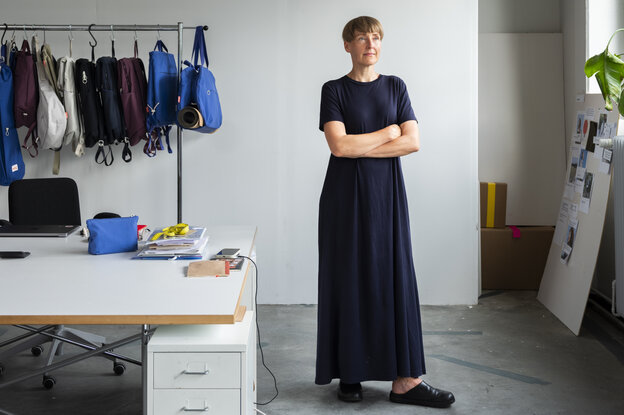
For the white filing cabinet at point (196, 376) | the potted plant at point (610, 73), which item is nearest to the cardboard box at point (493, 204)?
the potted plant at point (610, 73)

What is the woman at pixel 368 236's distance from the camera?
10.3 ft

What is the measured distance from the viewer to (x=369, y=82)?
3.19 m

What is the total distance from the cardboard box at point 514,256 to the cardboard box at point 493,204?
0.22ft

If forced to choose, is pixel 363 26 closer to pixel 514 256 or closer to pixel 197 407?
pixel 197 407

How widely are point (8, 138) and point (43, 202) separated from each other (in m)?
0.87

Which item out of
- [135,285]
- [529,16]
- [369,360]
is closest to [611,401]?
[369,360]

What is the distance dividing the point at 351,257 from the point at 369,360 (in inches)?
19.1

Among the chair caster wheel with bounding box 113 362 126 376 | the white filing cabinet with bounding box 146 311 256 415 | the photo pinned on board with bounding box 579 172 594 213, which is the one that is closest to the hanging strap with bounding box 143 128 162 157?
the chair caster wheel with bounding box 113 362 126 376

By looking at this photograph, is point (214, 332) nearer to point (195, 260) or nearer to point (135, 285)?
point (135, 285)

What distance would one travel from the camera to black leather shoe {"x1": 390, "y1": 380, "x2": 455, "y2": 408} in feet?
10.6

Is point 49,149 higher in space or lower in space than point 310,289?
higher

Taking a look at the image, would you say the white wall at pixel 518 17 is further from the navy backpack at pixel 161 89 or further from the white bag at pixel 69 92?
the white bag at pixel 69 92

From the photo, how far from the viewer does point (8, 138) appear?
15.2ft

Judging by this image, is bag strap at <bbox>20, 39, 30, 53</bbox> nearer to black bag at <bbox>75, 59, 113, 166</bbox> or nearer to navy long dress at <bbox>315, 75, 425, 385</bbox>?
black bag at <bbox>75, 59, 113, 166</bbox>
